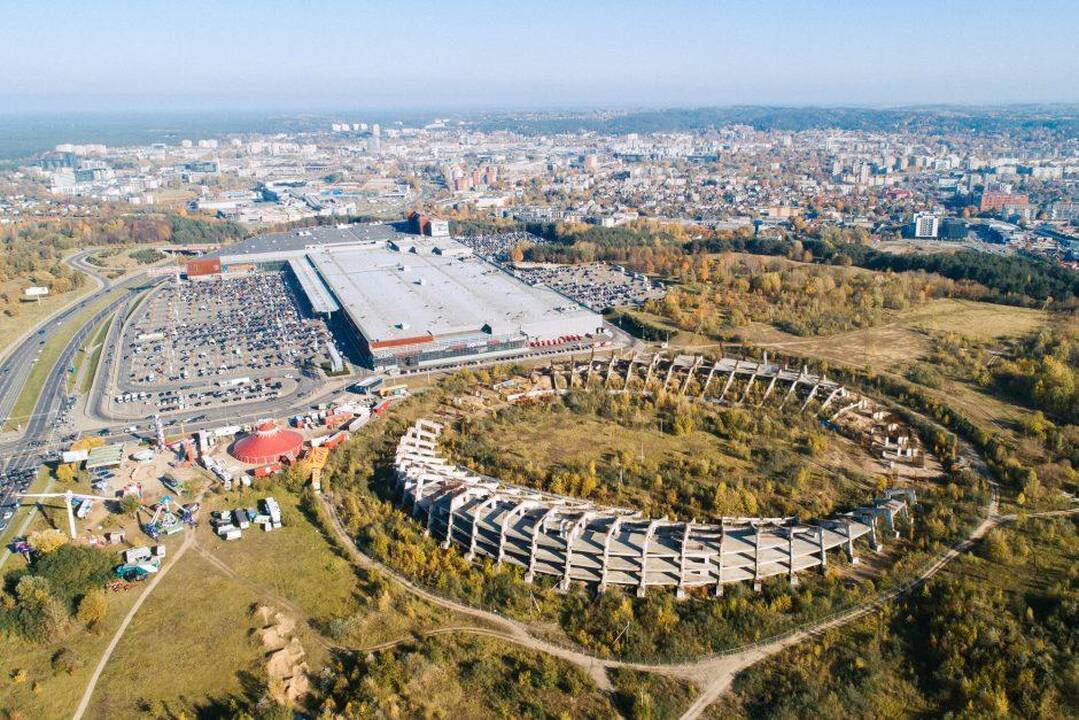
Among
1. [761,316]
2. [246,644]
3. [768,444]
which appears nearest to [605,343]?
[761,316]

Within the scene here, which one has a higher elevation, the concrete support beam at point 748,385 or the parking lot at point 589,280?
the parking lot at point 589,280

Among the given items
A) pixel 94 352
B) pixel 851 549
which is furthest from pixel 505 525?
pixel 94 352

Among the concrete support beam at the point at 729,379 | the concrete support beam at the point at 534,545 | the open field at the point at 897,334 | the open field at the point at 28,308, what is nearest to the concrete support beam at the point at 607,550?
the concrete support beam at the point at 534,545

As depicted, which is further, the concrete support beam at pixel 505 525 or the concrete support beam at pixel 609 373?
the concrete support beam at pixel 609 373

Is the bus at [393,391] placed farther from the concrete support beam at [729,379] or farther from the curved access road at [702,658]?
the concrete support beam at [729,379]

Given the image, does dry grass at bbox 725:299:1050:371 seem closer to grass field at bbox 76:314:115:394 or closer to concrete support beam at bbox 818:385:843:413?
concrete support beam at bbox 818:385:843:413

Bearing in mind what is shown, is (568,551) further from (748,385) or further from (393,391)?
(393,391)

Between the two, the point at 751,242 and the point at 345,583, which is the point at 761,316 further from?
the point at 345,583

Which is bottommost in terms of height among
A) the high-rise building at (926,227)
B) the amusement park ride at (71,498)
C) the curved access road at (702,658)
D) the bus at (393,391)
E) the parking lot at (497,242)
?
the curved access road at (702,658)
